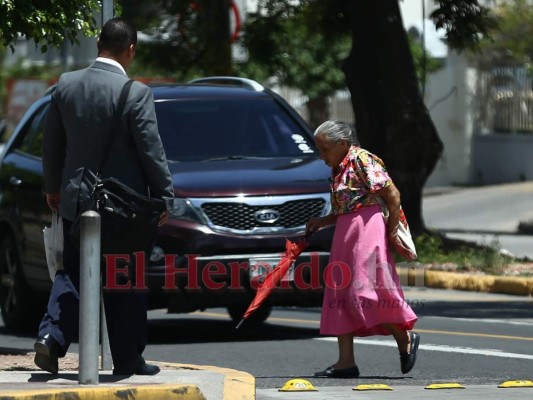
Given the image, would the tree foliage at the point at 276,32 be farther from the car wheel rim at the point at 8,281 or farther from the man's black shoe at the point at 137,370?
the man's black shoe at the point at 137,370

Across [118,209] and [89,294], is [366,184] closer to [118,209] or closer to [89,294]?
[118,209]

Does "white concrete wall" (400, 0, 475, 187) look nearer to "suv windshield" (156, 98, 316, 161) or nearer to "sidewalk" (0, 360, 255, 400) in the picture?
"suv windshield" (156, 98, 316, 161)

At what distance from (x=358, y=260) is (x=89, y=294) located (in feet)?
8.25

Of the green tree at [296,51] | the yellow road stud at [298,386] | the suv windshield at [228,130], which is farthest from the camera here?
the green tree at [296,51]

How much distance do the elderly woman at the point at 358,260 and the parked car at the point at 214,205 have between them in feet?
5.85

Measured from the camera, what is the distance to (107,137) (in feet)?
25.8

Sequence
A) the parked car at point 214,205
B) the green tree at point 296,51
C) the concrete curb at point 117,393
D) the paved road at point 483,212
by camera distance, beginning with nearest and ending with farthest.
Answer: the concrete curb at point 117,393, the parked car at point 214,205, the green tree at point 296,51, the paved road at point 483,212

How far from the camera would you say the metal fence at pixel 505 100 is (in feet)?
97.9

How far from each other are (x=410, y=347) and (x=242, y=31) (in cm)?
1586

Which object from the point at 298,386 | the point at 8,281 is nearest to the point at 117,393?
the point at 298,386

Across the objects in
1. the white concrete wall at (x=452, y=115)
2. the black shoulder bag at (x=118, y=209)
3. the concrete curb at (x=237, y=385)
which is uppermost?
the black shoulder bag at (x=118, y=209)

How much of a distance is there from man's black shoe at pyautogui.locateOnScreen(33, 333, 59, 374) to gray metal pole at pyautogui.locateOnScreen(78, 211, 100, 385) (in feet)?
Answer: 1.44

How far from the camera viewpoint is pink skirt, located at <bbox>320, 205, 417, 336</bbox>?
372 inches

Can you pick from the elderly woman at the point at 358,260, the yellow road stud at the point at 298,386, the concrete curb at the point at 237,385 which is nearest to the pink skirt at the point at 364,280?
the elderly woman at the point at 358,260
